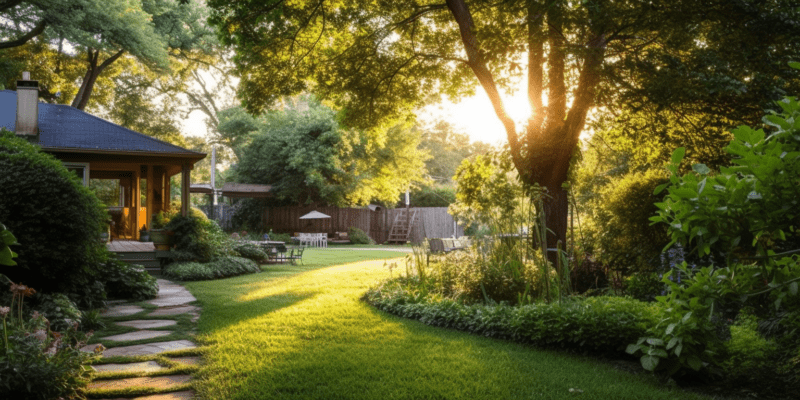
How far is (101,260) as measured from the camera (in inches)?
311

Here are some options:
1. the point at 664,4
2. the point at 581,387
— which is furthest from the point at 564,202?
the point at 581,387

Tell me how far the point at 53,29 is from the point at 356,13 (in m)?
13.9

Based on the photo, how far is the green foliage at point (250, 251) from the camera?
1462 centimetres

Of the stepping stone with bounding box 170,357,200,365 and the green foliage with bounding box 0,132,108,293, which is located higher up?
the green foliage with bounding box 0,132,108,293

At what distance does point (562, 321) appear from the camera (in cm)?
504

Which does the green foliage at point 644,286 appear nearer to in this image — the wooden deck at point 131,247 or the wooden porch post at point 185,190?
the wooden deck at point 131,247

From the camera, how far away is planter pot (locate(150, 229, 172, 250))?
12.8m

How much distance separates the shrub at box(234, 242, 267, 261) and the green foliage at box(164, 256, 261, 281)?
4.90 feet

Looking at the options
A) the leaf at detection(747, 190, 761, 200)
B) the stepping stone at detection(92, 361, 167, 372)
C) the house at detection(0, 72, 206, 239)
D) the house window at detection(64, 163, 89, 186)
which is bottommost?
the stepping stone at detection(92, 361, 167, 372)

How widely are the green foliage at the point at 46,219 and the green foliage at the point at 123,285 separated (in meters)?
1.23

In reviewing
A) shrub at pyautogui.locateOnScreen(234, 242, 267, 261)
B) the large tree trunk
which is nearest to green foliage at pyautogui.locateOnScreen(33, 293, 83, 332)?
shrub at pyautogui.locateOnScreen(234, 242, 267, 261)

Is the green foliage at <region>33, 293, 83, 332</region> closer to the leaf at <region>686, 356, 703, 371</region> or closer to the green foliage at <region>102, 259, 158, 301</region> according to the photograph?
the green foliage at <region>102, 259, 158, 301</region>

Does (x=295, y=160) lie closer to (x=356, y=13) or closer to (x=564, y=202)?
(x=356, y=13)

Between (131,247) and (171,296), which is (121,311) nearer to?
(171,296)
